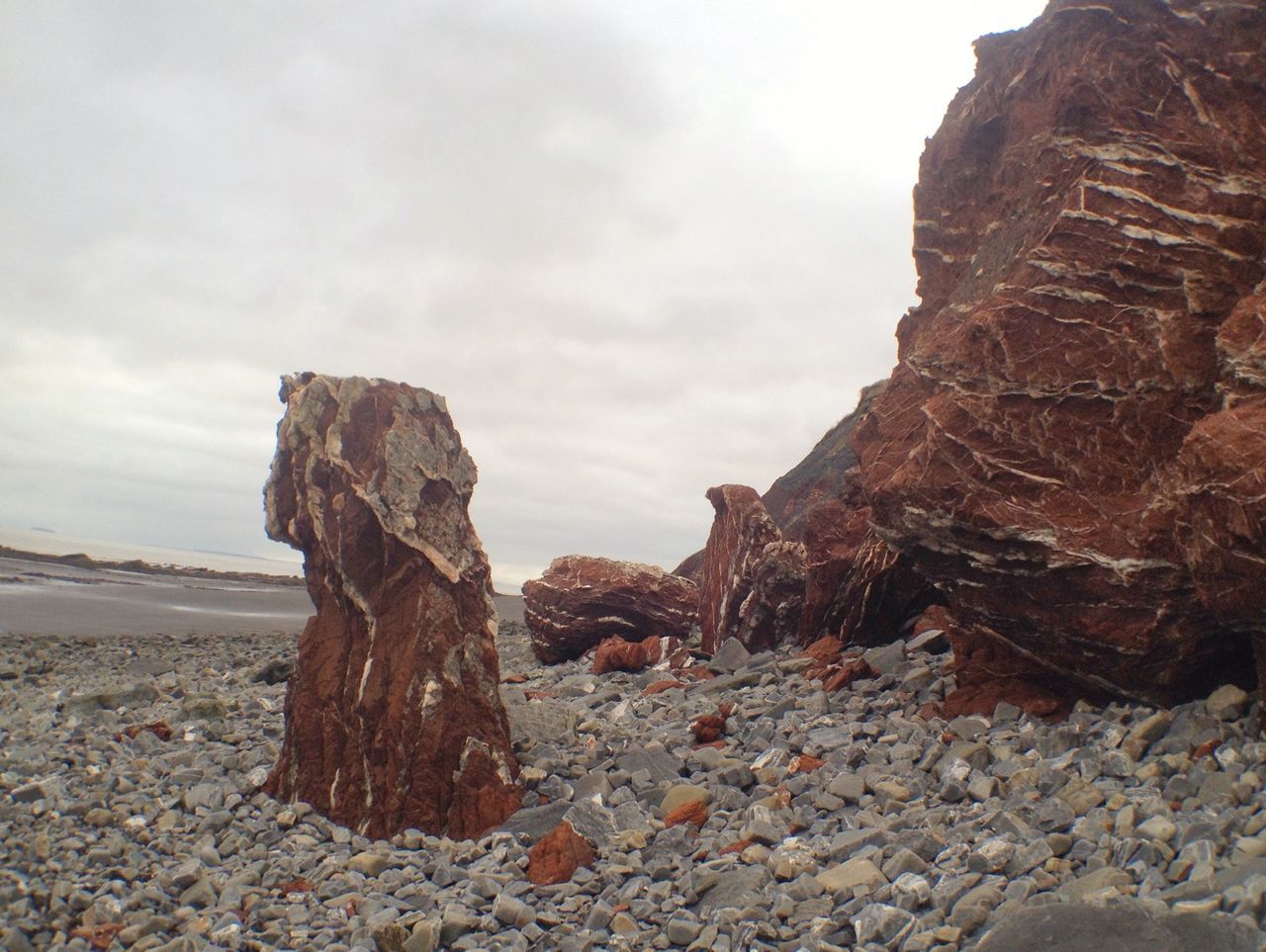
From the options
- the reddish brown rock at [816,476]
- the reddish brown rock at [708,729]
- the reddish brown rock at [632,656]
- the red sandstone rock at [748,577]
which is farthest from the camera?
the reddish brown rock at [816,476]

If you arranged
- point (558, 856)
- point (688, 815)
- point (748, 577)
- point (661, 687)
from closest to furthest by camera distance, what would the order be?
point (558, 856) → point (688, 815) → point (661, 687) → point (748, 577)

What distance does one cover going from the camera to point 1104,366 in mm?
7137

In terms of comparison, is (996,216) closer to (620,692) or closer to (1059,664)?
(1059,664)

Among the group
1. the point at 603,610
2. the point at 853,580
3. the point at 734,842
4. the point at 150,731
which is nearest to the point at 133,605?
the point at 603,610

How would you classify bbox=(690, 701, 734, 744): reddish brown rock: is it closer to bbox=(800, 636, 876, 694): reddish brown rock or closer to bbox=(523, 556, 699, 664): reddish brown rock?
bbox=(800, 636, 876, 694): reddish brown rock

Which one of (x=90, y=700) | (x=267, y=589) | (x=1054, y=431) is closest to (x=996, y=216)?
(x=1054, y=431)

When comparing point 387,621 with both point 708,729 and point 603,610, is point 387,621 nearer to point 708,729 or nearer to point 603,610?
point 708,729

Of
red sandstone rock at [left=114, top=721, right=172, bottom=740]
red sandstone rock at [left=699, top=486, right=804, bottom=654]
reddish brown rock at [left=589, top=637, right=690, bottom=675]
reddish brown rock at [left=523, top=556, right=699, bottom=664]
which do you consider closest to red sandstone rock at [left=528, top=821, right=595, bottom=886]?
red sandstone rock at [left=114, top=721, right=172, bottom=740]

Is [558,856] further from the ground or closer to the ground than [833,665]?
closer to the ground

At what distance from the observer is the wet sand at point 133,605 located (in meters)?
26.8

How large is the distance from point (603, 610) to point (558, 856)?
983 centimetres

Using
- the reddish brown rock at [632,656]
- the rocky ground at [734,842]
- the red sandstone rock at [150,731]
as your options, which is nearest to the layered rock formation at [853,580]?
the rocky ground at [734,842]

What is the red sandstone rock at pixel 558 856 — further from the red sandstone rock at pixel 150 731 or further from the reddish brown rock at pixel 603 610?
the reddish brown rock at pixel 603 610

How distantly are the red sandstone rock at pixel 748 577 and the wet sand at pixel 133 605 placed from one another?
1649 cm
